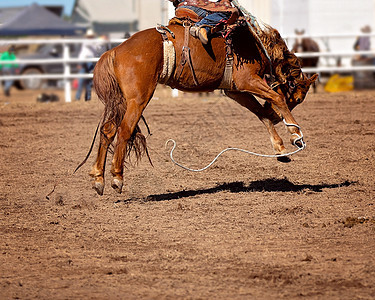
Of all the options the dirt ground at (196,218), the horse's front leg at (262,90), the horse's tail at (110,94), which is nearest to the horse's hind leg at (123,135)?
the horse's tail at (110,94)

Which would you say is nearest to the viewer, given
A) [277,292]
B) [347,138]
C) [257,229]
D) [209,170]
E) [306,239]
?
[277,292]

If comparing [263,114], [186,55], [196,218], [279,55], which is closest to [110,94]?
[186,55]

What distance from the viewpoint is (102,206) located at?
6.34 m

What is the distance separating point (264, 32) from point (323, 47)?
587 inches

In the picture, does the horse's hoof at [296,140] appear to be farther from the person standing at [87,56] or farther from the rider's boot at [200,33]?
the person standing at [87,56]

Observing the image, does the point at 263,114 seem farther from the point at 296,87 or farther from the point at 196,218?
the point at 196,218

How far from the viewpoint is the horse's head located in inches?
271

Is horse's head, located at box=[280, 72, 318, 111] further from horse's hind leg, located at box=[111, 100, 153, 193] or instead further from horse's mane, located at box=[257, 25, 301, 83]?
horse's hind leg, located at box=[111, 100, 153, 193]

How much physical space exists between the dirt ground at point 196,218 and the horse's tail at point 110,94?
79 cm

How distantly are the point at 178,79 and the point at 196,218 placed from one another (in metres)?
1.50

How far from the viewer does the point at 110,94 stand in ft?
20.3

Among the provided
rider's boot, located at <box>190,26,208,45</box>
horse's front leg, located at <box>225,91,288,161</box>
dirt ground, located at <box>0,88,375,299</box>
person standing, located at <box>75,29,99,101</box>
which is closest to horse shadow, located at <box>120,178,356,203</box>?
dirt ground, located at <box>0,88,375,299</box>

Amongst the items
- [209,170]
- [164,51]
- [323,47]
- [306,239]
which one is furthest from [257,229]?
[323,47]

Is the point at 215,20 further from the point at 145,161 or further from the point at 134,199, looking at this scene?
the point at 145,161
